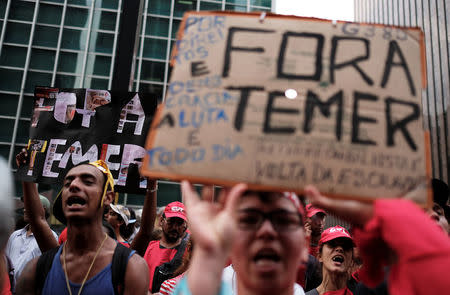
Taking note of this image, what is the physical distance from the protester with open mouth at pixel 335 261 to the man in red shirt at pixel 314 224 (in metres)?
0.77

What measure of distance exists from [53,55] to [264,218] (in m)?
32.1

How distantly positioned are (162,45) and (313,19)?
32516 mm

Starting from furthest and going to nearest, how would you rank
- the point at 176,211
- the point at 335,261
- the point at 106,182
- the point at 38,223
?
1. the point at 176,211
2. the point at 335,261
3. the point at 38,223
4. the point at 106,182

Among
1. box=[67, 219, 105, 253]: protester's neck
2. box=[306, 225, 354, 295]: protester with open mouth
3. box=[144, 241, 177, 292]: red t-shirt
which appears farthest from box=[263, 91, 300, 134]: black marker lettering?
box=[144, 241, 177, 292]: red t-shirt

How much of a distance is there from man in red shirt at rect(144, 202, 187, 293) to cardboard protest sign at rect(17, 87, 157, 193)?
1393mm

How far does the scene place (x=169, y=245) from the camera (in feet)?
16.0

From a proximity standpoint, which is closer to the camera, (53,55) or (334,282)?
(334,282)

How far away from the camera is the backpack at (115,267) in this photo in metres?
2.54

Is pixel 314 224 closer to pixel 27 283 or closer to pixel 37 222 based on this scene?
pixel 37 222

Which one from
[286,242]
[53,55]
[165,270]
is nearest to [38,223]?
[165,270]

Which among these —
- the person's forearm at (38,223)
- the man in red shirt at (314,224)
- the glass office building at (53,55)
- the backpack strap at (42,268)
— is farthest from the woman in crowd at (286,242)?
the glass office building at (53,55)

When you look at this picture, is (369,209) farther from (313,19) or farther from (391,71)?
(313,19)

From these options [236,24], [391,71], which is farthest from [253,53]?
[391,71]

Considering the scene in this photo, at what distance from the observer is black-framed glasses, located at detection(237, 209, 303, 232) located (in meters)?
1.53
